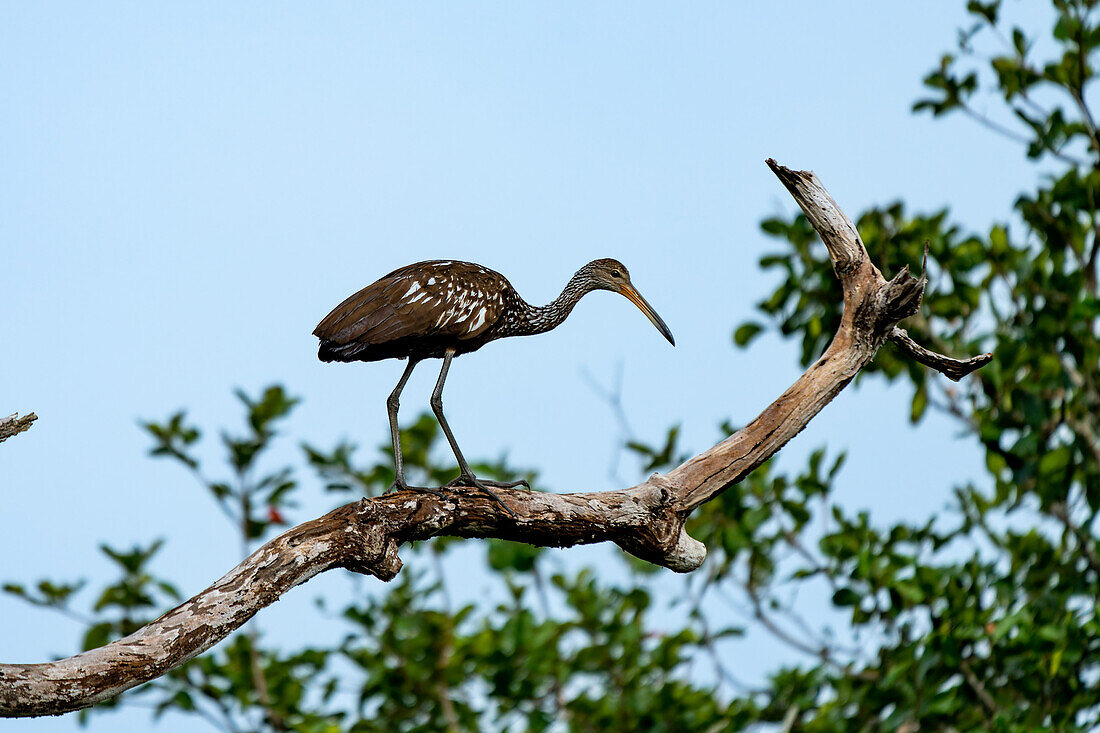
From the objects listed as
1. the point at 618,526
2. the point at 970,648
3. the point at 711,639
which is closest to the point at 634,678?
the point at 711,639

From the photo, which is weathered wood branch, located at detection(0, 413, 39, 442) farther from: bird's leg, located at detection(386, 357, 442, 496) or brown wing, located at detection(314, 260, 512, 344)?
bird's leg, located at detection(386, 357, 442, 496)

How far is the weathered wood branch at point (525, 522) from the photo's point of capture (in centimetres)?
358

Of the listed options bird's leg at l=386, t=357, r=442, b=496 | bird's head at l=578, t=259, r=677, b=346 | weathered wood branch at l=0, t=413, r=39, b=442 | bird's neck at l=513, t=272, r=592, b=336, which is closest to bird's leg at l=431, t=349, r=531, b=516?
bird's leg at l=386, t=357, r=442, b=496

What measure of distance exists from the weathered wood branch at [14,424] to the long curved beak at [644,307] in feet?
9.76

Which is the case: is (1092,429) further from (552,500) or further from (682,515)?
(552,500)

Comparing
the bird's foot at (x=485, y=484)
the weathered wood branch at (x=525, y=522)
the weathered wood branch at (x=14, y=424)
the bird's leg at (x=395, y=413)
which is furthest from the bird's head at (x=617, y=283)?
the weathered wood branch at (x=14, y=424)

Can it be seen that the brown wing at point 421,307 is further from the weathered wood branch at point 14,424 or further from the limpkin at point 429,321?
the weathered wood branch at point 14,424

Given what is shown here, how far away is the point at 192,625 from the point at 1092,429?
6246mm

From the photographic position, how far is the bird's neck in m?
5.44

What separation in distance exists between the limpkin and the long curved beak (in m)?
0.54

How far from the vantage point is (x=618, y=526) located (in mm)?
4832

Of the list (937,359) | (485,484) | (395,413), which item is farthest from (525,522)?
(937,359)

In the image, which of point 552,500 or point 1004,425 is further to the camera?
point 1004,425

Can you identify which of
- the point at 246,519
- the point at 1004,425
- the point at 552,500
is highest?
the point at 246,519
